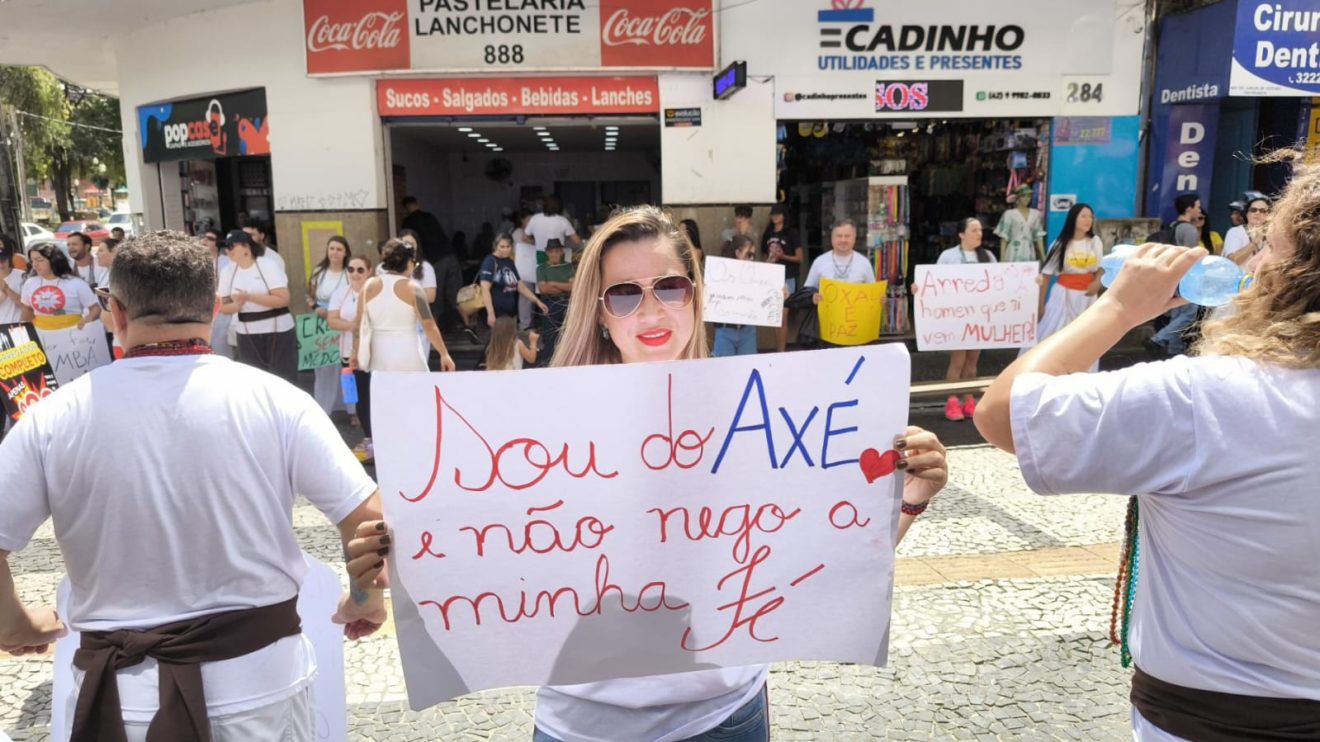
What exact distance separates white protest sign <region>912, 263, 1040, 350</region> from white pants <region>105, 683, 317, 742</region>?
22.7 ft

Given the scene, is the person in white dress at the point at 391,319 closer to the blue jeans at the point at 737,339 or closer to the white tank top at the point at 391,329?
the white tank top at the point at 391,329

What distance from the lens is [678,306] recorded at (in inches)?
79.7

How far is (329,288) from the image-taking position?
8.12 m

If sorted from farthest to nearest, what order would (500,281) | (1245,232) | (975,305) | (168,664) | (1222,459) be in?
1. (500,281)
2. (1245,232)
3. (975,305)
4. (168,664)
5. (1222,459)

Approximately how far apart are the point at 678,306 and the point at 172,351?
3.60 ft

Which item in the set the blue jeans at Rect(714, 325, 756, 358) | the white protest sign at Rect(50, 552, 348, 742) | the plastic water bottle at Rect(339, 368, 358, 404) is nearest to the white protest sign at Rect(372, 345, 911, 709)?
the white protest sign at Rect(50, 552, 348, 742)

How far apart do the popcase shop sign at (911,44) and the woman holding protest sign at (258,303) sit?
6.68 m

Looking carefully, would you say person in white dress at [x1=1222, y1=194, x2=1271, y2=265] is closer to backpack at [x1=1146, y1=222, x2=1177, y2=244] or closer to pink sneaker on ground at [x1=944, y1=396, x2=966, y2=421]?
backpack at [x1=1146, y1=222, x2=1177, y2=244]

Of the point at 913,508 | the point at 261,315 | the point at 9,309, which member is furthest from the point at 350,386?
the point at 913,508

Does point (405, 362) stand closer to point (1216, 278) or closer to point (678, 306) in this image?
point (678, 306)

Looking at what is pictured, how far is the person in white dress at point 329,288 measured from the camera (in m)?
8.00

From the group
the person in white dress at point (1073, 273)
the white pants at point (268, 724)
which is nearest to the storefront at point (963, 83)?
the person in white dress at point (1073, 273)

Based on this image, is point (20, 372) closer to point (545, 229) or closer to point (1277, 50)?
point (545, 229)

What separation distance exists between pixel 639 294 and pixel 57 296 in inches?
315
